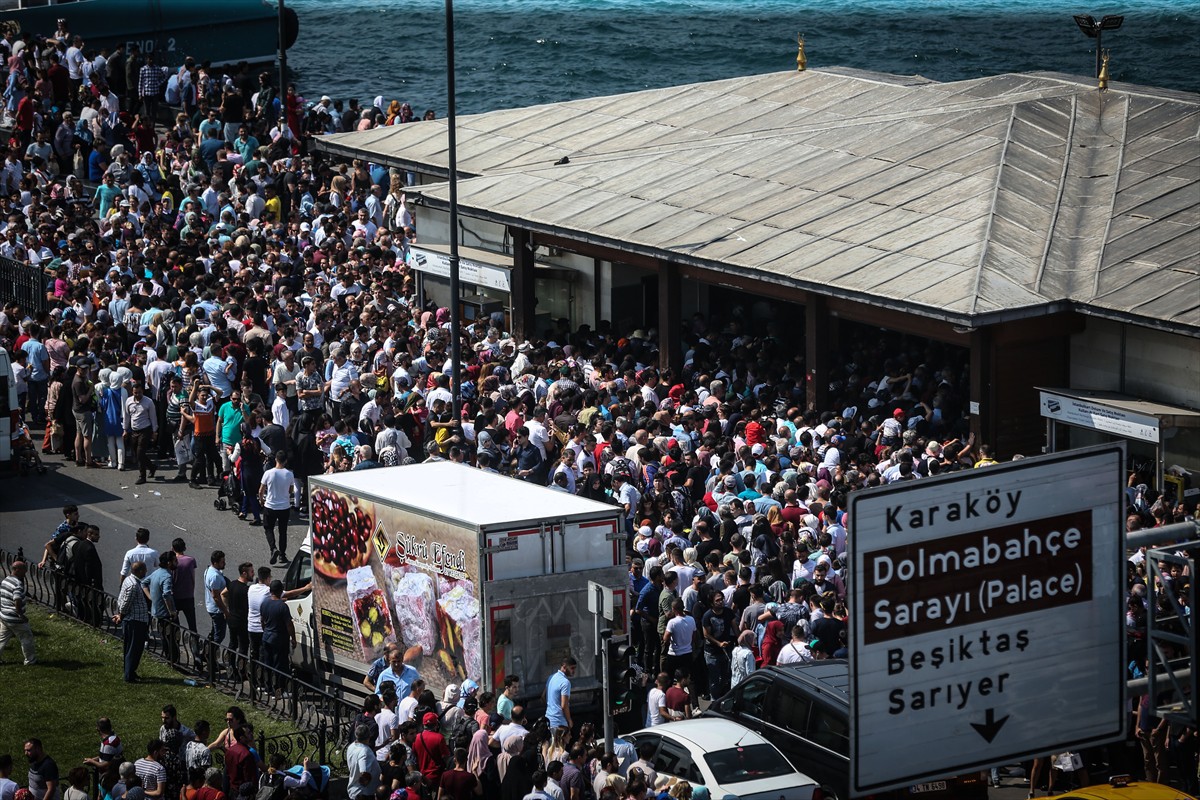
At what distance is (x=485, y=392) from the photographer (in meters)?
27.4

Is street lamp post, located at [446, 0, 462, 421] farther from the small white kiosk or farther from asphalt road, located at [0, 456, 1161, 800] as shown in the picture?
the small white kiosk

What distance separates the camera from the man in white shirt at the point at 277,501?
2391cm

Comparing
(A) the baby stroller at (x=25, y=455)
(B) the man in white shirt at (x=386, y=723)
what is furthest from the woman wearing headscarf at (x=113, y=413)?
(B) the man in white shirt at (x=386, y=723)

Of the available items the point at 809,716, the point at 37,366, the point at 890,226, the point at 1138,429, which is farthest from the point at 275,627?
the point at 890,226

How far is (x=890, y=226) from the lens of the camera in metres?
29.1

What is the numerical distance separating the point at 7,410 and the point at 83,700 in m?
7.77

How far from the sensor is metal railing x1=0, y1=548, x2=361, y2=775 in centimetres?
1856

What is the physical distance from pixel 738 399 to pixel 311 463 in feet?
20.2

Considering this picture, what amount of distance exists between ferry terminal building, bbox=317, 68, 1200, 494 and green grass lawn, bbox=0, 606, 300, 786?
11518 millimetres

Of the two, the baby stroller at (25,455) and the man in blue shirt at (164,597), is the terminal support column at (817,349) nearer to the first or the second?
the man in blue shirt at (164,597)

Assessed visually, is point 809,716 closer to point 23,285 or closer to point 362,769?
point 362,769

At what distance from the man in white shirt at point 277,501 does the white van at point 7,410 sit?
4.34 meters

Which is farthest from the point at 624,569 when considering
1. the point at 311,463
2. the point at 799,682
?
the point at 311,463

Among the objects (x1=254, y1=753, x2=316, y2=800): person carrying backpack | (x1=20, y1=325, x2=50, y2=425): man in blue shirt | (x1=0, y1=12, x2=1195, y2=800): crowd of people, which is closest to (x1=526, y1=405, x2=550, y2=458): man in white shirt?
(x1=0, y1=12, x2=1195, y2=800): crowd of people
